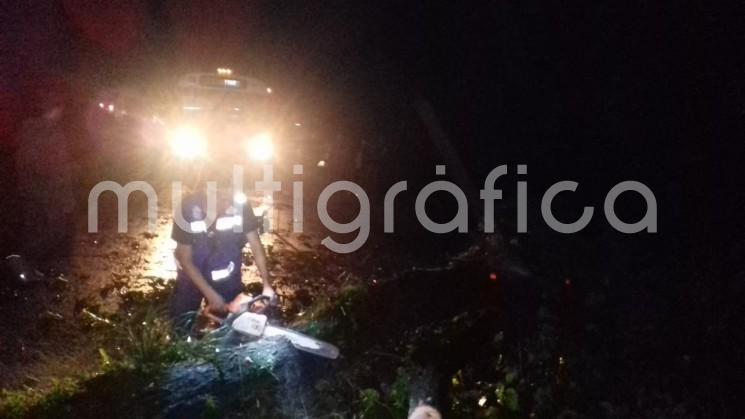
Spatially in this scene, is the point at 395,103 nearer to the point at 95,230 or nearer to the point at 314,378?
the point at 95,230

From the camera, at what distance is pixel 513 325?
16.0 ft

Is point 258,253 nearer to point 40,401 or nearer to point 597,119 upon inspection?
point 40,401

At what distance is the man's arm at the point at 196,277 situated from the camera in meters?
4.45

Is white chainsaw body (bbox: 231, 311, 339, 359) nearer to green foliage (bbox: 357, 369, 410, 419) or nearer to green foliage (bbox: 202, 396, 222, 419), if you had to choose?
green foliage (bbox: 357, 369, 410, 419)

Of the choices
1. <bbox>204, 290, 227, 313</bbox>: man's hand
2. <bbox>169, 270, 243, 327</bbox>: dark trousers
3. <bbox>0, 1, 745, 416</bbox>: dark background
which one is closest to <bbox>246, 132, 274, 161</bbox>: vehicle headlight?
<bbox>0, 1, 745, 416</bbox>: dark background

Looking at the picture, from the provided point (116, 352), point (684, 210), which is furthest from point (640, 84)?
point (116, 352)

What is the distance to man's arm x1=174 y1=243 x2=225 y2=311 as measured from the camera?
4.45m

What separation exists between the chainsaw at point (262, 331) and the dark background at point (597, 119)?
2.32 metres

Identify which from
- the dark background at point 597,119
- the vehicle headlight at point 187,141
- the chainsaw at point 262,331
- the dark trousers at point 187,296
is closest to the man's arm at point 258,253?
the dark trousers at point 187,296

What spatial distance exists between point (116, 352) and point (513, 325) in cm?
296

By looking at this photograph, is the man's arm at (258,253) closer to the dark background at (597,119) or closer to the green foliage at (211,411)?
the green foliage at (211,411)

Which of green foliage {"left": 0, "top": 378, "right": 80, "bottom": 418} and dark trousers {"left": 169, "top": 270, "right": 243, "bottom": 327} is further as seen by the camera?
dark trousers {"left": 169, "top": 270, "right": 243, "bottom": 327}

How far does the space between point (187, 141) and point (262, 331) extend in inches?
403

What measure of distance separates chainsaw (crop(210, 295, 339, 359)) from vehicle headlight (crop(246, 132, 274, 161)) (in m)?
10.2
